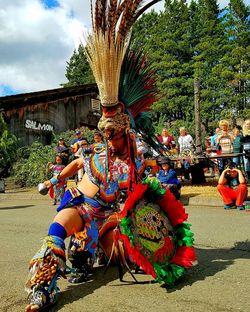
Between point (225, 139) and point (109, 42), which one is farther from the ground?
point (109, 42)

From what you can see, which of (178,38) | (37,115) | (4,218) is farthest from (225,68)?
(4,218)

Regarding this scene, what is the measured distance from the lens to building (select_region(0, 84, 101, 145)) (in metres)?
20.8

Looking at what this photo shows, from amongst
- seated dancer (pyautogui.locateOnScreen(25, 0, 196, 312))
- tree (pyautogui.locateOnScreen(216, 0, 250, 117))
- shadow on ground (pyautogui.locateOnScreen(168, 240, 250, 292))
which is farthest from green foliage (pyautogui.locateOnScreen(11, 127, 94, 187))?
tree (pyautogui.locateOnScreen(216, 0, 250, 117))

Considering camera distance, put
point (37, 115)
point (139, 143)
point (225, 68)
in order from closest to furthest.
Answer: point (139, 143) → point (37, 115) → point (225, 68)

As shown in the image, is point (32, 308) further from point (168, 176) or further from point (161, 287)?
point (168, 176)

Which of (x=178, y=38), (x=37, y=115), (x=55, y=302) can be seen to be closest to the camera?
(x=55, y=302)

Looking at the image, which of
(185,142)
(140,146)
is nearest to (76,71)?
(185,142)

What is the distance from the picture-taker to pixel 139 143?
12.5ft

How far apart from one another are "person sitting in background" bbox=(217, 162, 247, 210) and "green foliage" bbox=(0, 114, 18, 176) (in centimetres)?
1026

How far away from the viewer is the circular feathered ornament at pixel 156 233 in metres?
3.15

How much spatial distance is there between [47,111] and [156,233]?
20.1 meters

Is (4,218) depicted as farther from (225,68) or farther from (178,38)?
(178,38)

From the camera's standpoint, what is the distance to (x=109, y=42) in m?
3.40

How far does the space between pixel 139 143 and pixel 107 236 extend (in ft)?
2.89
